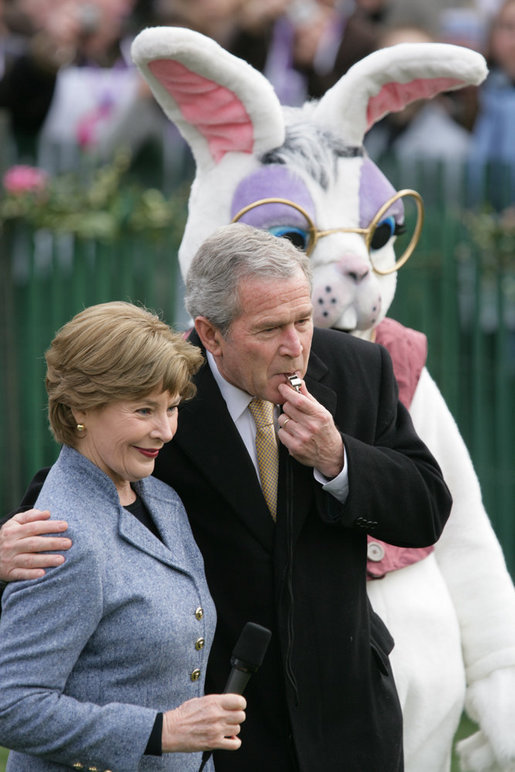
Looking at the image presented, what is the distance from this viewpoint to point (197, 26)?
287 inches

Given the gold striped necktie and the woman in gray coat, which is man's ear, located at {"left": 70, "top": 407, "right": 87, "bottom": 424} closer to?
the woman in gray coat

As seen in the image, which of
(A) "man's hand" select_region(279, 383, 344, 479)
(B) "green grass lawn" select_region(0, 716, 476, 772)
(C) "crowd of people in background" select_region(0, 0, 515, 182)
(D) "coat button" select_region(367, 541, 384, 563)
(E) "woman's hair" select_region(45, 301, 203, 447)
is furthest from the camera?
(C) "crowd of people in background" select_region(0, 0, 515, 182)

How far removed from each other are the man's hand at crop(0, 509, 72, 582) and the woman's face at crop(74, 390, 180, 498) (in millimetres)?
184

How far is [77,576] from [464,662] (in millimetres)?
1583

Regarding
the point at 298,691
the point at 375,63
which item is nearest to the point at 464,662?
the point at 298,691

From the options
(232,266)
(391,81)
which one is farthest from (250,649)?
(391,81)

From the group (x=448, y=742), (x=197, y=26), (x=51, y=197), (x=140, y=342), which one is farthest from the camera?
(x=197, y=26)

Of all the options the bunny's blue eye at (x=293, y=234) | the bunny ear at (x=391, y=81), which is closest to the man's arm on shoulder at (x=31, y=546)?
the bunny's blue eye at (x=293, y=234)

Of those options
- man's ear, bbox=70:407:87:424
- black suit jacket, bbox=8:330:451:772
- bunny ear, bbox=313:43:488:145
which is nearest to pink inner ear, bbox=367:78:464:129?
bunny ear, bbox=313:43:488:145

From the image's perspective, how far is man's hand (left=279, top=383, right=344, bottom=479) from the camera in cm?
293

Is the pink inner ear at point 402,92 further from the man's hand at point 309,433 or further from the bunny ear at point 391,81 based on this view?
the man's hand at point 309,433

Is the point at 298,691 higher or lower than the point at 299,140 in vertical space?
lower

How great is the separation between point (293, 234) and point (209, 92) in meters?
0.53

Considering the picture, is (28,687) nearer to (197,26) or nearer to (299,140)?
(299,140)
